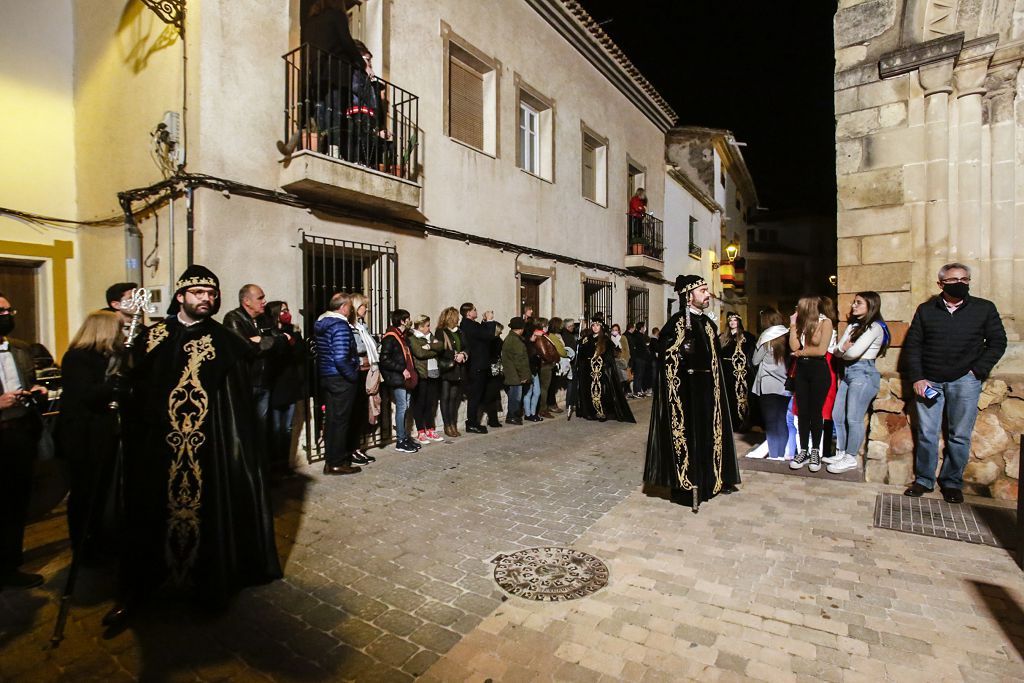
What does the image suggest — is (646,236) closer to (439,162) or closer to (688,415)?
(439,162)

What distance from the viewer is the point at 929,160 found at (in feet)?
A: 18.1

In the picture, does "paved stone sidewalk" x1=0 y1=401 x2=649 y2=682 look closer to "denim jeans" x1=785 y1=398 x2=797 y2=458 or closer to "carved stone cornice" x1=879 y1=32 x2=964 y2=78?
"denim jeans" x1=785 y1=398 x2=797 y2=458

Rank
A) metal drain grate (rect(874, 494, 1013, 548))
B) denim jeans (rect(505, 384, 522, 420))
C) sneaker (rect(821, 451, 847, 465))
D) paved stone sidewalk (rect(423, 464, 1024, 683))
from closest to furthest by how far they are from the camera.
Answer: paved stone sidewalk (rect(423, 464, 1024, 683)) < metal drain grate (rect(874, 494, 1013, 548)) < sneaker (rect(821, 451, 847, 465)) < denim jeans (rect(505, 384, 522, 420))

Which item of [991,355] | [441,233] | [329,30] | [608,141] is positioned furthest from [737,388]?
[608,141]

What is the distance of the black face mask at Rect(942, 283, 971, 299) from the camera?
484cm

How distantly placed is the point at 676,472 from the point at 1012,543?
2.40 m

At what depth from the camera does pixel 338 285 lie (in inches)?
308

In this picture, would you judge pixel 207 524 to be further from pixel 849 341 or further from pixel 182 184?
pixel 849 341

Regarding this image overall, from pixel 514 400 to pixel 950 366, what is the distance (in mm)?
6001

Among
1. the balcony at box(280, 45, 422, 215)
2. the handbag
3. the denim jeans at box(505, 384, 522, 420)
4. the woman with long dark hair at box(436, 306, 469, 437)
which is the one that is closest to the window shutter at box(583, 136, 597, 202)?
the denim jeans at box(505, 384, 522, 420)

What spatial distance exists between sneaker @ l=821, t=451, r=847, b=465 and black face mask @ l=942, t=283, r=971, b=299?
1.90 m

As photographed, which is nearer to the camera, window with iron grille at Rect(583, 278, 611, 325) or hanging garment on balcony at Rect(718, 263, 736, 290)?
window with iron grille at Rect(583, 278, 611, 325)

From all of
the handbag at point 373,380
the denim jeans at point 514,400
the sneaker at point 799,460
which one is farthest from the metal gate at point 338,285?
the sneaker at point 799,460

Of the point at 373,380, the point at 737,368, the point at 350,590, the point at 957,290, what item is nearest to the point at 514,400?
the point at 373,380
